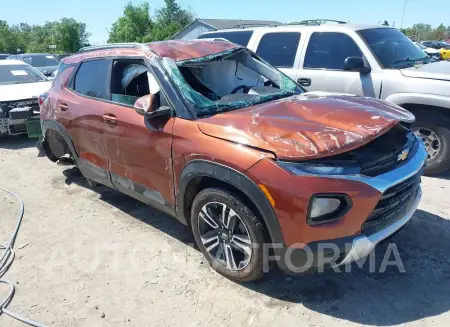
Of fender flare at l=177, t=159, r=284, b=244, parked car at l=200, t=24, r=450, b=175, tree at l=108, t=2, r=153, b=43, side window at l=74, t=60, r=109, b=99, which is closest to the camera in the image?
fender flare at l=177, t=159, r=284, b=244

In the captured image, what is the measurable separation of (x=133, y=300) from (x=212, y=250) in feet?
2.37

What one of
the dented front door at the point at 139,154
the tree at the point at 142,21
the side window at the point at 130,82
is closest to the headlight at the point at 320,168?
the dented front door at the point at 139,154

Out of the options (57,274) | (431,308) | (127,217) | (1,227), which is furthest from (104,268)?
(431,308)

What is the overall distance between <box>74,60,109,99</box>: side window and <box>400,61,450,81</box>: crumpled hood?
149 inches

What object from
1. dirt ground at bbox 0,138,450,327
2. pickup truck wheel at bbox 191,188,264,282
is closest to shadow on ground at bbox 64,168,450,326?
dirt ground at bbox 0,138,450,327

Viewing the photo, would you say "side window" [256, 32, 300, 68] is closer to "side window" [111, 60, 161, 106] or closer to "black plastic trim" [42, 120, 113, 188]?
"side window" [111, 60, 161, 106]

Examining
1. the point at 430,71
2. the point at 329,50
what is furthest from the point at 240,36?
the point at 430,71

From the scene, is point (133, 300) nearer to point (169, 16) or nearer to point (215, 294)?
point (215, 294)

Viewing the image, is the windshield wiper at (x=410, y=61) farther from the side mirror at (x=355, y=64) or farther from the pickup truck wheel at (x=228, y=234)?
the pickup truck wheel at (x=228, y=234)

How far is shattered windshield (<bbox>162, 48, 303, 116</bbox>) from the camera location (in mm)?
3264

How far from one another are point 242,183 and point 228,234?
55 centimetres

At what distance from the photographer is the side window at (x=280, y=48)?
609 centimetres

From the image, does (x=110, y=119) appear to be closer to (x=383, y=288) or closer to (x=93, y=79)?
(x=93, y=79)

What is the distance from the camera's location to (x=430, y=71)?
4.91m
